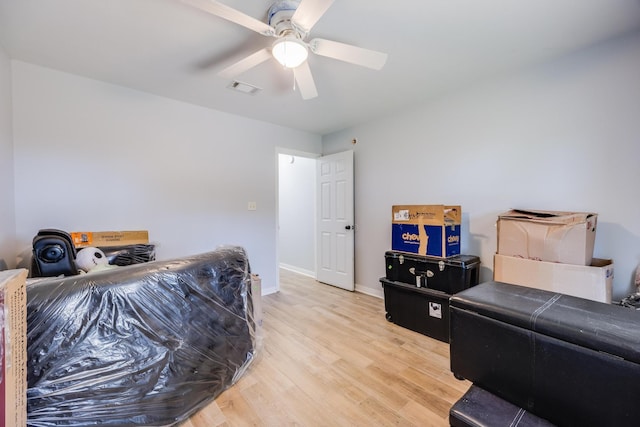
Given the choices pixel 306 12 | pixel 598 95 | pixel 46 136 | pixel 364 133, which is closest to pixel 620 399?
pixel 306 12

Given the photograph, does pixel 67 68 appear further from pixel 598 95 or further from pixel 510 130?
pixel 598 95

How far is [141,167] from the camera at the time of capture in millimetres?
2801

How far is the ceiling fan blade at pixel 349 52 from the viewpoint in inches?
62.2

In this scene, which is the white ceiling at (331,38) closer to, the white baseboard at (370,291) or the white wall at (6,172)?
the white wall at (6,172)

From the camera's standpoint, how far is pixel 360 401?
1.70m

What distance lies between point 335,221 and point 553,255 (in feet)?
8.53

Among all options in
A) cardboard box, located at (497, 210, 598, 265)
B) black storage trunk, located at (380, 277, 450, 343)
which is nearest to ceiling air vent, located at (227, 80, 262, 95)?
black storage trunk, located at (380, 277, 450, 343)

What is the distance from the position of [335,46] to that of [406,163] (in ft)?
6.47

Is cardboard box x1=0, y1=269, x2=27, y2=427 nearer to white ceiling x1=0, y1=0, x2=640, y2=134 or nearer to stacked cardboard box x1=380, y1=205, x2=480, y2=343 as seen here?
white ceiling x1=0, y1=0, x2=640, y2=134

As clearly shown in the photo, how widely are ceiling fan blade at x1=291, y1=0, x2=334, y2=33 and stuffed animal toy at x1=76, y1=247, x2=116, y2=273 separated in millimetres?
2110

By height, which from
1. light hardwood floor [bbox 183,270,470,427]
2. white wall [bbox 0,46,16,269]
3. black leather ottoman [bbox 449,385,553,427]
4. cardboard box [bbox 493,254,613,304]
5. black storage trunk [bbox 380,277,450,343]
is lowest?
light hardwood floor [bbox 183,270,470,427]

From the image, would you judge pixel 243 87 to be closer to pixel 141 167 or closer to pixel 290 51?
pixel 290 51

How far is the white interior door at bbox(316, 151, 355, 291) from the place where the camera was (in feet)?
12.7

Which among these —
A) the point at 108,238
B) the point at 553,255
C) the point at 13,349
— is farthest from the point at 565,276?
the point at 108,238
